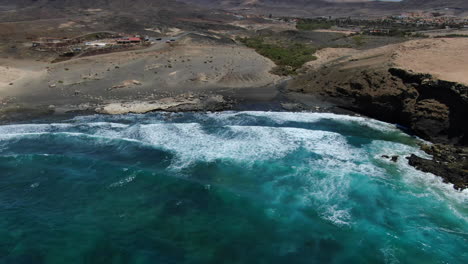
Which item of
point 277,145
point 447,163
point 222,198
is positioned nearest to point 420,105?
point 447,163

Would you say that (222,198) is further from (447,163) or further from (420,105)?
(420,105)

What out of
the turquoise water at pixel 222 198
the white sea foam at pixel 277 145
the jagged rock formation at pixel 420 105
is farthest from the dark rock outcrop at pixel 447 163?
the turquoise water at pixel 222 198

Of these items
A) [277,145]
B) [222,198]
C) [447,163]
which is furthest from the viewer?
[277,145]

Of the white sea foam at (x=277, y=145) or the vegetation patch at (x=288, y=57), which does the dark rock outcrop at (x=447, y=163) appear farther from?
the vegetation patch at (x=288, y=57)

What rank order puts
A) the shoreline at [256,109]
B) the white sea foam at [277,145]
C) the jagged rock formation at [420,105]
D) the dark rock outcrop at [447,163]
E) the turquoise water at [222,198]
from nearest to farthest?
the turquoise water at [222,198] → the white sea foam at [277,145] → the dark rock outcrop at [447,163] → the jagged rock formation at [420,105] → the shoreline at [256,109]

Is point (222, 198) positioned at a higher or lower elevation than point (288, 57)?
lower

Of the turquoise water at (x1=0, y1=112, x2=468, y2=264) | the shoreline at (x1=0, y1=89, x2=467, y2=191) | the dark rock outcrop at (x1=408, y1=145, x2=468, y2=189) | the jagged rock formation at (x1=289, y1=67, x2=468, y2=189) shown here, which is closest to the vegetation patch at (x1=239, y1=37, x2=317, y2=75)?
the shoreline at (x1=0, y1=89, x2=467, y2=191)

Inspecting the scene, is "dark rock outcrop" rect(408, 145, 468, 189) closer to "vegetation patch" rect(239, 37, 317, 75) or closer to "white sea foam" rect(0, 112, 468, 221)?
"white sea foam" rect(0, 112, 468, 221)

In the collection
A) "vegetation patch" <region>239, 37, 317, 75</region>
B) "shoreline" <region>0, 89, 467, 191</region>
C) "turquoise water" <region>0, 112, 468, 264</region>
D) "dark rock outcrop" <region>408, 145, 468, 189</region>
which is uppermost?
"vegetation patch" <region>239, 37, 317, 75</region>
